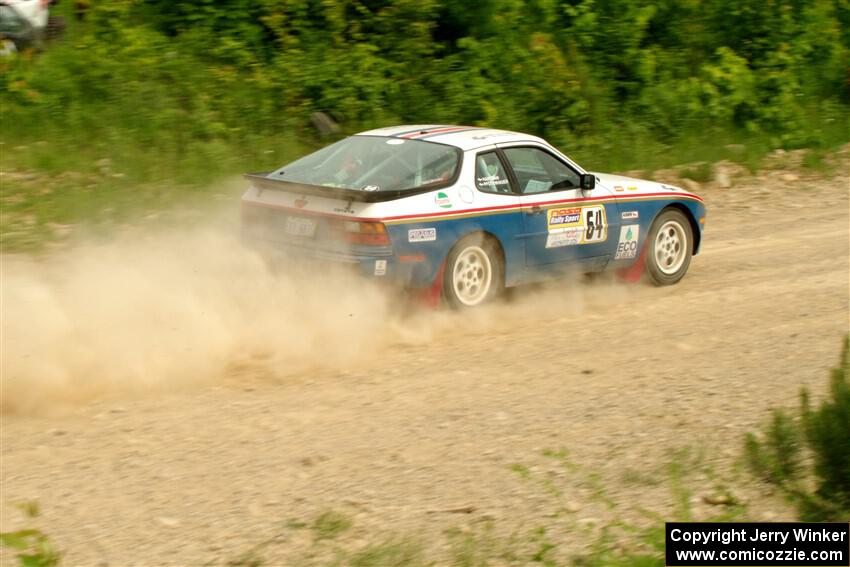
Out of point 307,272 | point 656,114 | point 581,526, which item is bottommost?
point 581,526

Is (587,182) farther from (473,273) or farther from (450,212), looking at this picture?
(450,212)

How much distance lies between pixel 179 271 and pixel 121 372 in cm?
179

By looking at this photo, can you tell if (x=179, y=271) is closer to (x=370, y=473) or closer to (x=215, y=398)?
(x=215, y=398)

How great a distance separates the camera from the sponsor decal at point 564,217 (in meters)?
8.49

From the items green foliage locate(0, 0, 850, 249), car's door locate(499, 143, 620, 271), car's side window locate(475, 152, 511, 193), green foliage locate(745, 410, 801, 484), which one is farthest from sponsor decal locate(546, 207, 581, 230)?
green foliage locate(0, 0, 850, 249)

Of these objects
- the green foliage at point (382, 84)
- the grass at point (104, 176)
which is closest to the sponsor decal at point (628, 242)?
the grass at point (104, 176)

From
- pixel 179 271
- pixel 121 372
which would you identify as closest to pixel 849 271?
pixel 179 271

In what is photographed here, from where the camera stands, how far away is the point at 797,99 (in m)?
17.2

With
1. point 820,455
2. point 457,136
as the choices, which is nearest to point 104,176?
point 457,136

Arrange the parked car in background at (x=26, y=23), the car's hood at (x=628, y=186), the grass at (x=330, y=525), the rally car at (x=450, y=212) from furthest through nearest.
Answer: the parked car in background at (x=26, y=23), the car's hood at (x=628, y=186), the rally car at (x=450, y=212), the grass at (x=330, y=525)

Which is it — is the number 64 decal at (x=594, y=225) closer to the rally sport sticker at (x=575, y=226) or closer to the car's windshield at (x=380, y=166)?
the rally sport sticker at (x=575, y=226)

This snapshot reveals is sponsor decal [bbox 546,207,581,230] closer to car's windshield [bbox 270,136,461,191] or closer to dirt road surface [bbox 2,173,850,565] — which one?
dirt road surface [bbox 2,173,850,565]

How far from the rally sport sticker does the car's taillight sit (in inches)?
66.6

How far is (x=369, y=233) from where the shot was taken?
737cm
